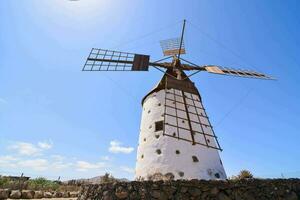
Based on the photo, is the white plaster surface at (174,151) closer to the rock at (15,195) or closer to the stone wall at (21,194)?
the stone wall at (21,194)

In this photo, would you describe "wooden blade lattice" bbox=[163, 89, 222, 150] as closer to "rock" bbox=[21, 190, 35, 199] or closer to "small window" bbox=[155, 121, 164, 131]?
"small window" bbox=[155, 121, 164, 131]

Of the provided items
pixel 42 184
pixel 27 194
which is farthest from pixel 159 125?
pixel 42 184

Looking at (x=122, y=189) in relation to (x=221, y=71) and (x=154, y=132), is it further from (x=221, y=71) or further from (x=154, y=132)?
(x=221, y=71)

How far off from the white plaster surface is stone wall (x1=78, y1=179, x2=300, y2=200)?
2.36 metres

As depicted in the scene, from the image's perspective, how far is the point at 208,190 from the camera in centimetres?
637

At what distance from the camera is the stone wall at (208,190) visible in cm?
630

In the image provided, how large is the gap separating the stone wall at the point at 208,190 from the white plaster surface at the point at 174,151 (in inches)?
92.7

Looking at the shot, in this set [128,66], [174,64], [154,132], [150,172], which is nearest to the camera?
[150,172]

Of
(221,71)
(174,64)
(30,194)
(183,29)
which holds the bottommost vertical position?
(30,194)

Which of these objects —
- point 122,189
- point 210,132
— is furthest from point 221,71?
point 122,189

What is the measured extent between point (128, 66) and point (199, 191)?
906 cm

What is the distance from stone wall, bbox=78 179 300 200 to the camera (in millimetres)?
6297

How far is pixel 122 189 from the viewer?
6574 millimetres

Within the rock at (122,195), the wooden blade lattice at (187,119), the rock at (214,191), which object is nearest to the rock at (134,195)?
the rock at (122,195)
